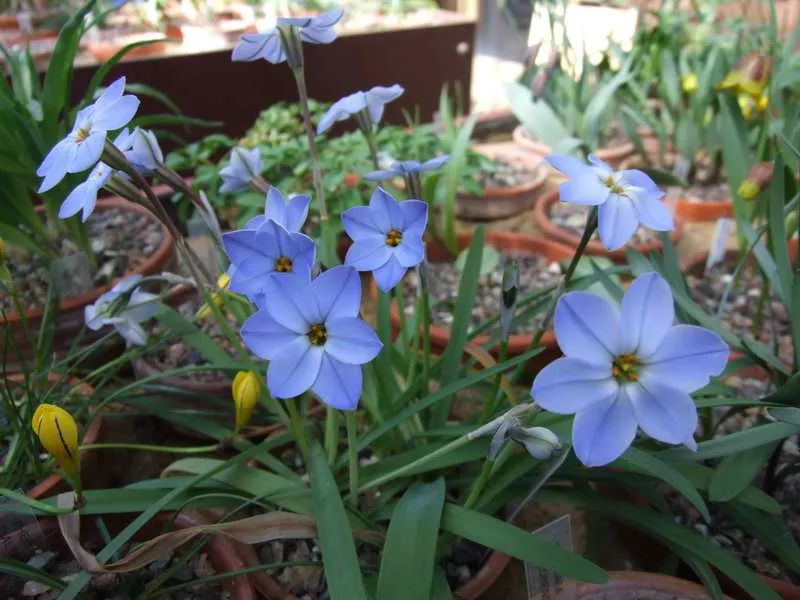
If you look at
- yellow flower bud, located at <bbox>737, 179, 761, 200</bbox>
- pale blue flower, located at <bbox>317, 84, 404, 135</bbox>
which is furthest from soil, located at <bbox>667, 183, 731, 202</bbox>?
pale blue flower, located at <bbox>317, 84, 404, 135</bbox>

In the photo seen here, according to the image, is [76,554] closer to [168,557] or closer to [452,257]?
[168,557]

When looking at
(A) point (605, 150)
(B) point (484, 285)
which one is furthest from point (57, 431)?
(A) point (605, 150)

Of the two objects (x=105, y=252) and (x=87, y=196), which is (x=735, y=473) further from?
(x=105, y=252)

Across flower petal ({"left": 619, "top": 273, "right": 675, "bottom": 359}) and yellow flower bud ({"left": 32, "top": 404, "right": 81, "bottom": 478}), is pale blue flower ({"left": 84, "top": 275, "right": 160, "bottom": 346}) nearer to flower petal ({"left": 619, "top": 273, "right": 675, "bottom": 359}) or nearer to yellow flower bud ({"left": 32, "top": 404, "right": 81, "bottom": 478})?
yellow flower bud ({"left": 32, "top": 404, "right": 81, "bottom": 478})

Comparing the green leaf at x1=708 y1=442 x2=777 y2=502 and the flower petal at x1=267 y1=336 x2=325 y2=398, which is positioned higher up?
the flower petal at x1=267 y1=336 x2=325 y2=398

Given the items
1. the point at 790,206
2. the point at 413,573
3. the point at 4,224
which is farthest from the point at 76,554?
the point at 790,206

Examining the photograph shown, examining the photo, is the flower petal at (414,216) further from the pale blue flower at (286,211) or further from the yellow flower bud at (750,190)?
the yellow flower bud at (750,190)
